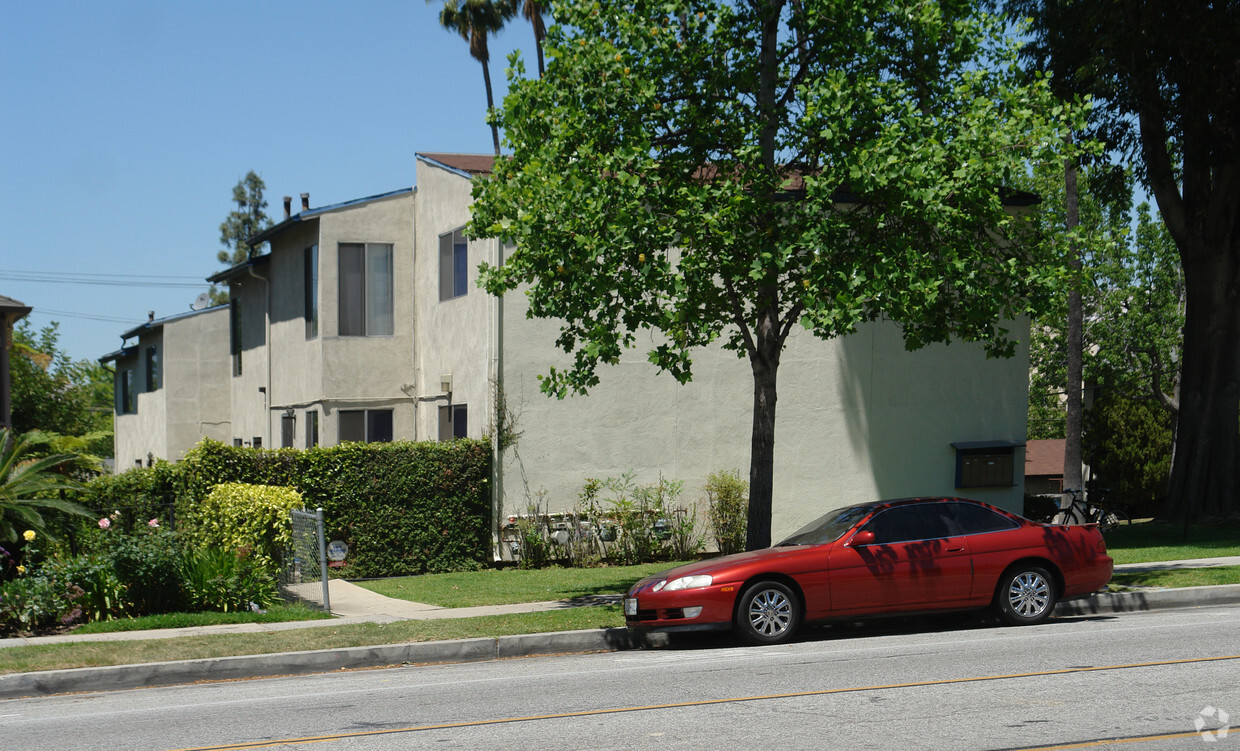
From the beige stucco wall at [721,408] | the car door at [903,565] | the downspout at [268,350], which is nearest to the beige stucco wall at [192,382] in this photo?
the downspout at [268,350]

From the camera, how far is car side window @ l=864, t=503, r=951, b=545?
11.8m

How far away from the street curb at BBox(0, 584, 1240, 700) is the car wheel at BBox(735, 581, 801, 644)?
120 cm

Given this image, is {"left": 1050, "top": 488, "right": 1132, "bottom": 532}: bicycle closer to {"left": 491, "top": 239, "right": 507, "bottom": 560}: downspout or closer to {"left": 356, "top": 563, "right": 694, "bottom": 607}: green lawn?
{"left": 356, "top": 563, "right": 694, "bottom": 607}: green lawn

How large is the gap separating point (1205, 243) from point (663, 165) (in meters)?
14.7

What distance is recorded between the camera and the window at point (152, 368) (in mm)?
34156

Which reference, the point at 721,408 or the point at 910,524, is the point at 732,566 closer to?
the point at 910,524

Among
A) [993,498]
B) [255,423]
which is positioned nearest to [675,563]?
[993,498]

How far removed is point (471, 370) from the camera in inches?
788

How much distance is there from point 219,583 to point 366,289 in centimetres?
963

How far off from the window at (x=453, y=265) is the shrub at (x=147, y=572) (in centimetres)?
824

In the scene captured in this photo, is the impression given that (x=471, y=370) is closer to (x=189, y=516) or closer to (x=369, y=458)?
(x=369, y=458)

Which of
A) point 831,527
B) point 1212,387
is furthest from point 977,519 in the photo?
point 1212,387

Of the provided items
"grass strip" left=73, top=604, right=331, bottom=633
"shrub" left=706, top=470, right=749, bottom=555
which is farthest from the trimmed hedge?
"grass strip" left=73, top=604, right=331, bottom=633

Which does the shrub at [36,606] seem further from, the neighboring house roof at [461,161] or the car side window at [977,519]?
the neighboring house roof at [461,161]
